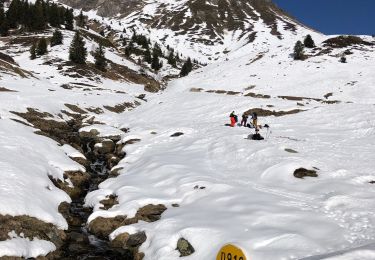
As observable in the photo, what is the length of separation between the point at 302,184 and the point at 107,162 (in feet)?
47.2

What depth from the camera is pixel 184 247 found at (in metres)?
13.0

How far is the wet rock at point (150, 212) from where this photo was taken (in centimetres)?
1622

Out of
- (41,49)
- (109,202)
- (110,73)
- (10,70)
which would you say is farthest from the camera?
(41,49)

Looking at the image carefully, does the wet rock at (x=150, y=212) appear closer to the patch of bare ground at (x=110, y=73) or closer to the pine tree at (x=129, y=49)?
the patch of bare ground at (x=110, y=73)

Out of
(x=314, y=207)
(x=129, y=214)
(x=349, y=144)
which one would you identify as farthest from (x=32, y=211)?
(x=349, y=144)

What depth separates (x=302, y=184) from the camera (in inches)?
709

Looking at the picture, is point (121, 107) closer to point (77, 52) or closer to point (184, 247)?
point (77, 52)

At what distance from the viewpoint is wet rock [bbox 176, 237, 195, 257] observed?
12863 mm

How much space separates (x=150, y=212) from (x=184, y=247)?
3.90m

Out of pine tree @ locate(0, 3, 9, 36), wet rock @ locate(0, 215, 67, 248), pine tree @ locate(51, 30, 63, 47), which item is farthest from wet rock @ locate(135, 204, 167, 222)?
pine tree @ locate(0, 3, 9, 36)

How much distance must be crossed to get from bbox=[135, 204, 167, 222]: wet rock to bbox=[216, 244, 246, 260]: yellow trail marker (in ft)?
31.2

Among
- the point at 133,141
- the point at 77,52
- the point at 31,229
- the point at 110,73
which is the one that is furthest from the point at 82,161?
the point at 110,73

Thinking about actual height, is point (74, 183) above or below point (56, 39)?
below

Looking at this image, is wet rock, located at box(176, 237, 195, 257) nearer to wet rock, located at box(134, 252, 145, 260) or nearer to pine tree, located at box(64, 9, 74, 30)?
wet rock, located at box(134, 252, 145, 260)
